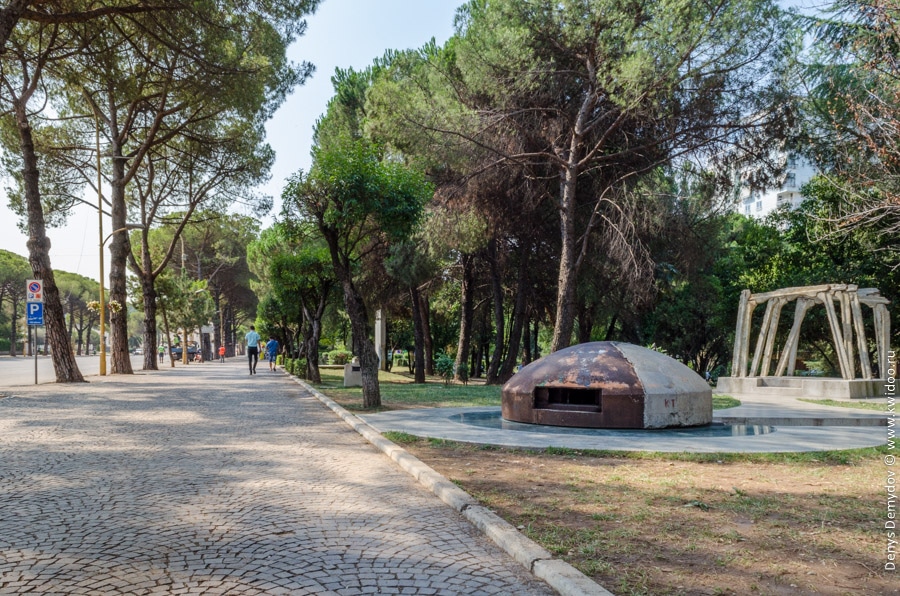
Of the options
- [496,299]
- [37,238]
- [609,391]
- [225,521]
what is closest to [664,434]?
[609,391]

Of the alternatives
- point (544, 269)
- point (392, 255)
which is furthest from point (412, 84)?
point (544, 269)

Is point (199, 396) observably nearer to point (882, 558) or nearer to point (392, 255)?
point (392, 255)

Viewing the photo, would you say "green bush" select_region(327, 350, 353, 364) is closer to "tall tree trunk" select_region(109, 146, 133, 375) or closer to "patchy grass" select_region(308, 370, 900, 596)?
"tall tree trunk" select_region(109, 146, 133, 375)

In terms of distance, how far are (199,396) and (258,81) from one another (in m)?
9.54

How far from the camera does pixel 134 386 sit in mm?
19234

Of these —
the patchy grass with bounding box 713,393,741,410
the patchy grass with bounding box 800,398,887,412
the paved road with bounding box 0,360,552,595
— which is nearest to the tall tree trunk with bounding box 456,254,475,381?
the patchy grass with bounding box 713,393,741,410

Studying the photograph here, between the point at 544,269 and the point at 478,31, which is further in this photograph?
the point at 544,269

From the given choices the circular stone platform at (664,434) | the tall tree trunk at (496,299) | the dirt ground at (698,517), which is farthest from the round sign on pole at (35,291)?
Result: the dirt ground at (698,517)

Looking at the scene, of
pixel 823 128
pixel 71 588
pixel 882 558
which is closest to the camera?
pixel 71 588

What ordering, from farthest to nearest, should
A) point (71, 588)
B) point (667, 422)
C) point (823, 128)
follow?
point (823, 128), point (667, 422), point (71, 588)

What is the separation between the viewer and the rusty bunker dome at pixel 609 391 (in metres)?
9.54

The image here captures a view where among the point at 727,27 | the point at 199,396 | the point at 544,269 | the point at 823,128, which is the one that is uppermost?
the point at 727,27

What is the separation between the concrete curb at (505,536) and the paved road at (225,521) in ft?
0.29

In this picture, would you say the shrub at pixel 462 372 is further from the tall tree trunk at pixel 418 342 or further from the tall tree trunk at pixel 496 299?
the tall tree trunk at pixel 418 342
